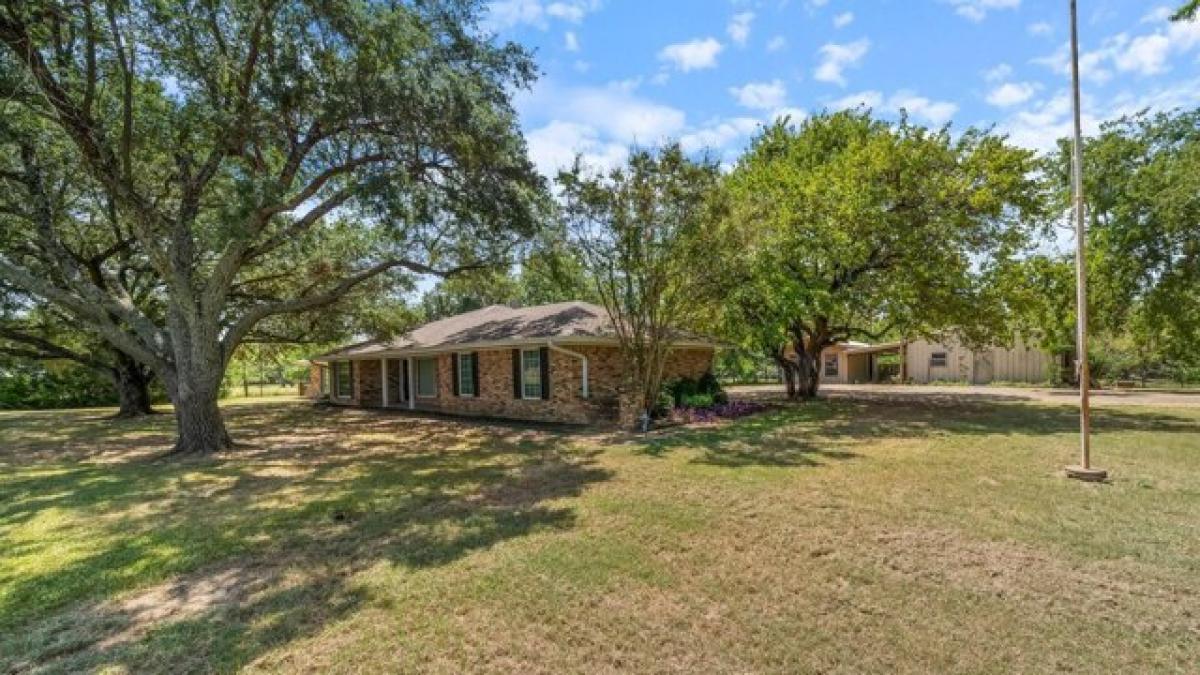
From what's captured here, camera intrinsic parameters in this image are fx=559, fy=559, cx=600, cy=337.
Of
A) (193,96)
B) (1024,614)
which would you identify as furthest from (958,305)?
(193,96)

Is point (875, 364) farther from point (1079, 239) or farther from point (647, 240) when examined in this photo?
point (1079, 239)

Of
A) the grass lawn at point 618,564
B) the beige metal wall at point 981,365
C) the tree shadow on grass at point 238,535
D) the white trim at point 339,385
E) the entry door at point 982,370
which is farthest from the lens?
the entry door at point 982,370

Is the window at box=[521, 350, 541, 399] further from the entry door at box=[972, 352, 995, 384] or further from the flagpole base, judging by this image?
the entry door at box=[972, 352, 995, 384]

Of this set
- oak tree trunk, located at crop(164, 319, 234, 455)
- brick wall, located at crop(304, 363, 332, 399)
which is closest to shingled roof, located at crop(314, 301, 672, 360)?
brick wall, located at crop(304, 363, 332, 399)

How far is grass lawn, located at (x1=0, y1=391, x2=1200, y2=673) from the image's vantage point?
132 inches

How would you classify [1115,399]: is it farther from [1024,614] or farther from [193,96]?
[193,96]

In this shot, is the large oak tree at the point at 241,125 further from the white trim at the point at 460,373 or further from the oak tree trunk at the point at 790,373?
the oak tree trunk at the point at 790,373

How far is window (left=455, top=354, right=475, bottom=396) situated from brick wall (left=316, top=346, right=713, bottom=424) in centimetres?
21

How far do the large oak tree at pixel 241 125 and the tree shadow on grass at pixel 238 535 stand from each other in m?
2.99

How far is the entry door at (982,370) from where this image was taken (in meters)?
28.5

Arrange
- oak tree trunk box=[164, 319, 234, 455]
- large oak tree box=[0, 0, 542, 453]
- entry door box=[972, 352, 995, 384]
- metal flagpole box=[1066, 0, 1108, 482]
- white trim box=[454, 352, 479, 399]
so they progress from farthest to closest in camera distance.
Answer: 1. entry door box=[972, 352, 995, 384]
2. white trim box=[454, 352, 479, 399]
3. oak tree trunk box=[164, 319, 234, 455]
4. large oak tree box=[0, 0, 542, 453]
5. metal flagpole box=[1066, 0, 1108, 482]

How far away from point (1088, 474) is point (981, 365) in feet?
83.1

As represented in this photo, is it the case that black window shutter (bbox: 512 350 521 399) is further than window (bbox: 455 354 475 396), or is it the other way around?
window (bbox: 455 354 475 396)

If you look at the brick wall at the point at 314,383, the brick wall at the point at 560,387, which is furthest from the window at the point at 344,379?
the brick wall at the point at 560,387
